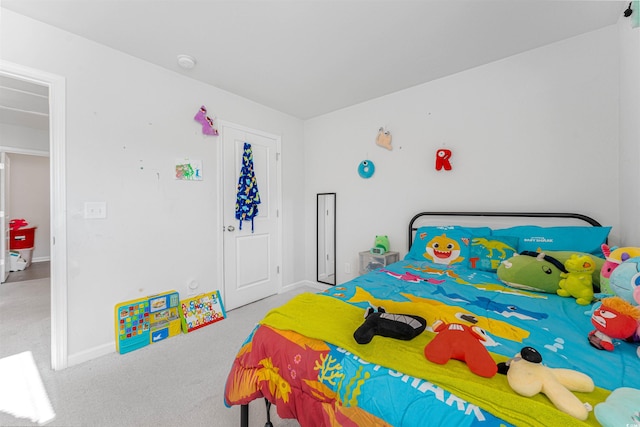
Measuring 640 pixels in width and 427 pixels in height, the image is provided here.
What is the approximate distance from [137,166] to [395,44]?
254cm

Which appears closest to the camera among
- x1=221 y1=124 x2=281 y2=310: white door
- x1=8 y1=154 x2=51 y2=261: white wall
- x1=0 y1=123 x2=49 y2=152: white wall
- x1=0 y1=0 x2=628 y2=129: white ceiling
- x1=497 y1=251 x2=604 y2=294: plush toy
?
x1=497 y1=251 x2=604 y2=294: plush toy

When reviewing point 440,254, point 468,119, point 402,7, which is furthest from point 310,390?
point 468,119

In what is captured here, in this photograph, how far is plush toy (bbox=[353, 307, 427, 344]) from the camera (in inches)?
39.0

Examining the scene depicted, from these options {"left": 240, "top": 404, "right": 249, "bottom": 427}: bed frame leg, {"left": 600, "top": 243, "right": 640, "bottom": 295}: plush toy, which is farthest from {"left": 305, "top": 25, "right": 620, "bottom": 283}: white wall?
{"left": 240, "top": 404, "right": 249, "bottom": 427}: bed frame leg

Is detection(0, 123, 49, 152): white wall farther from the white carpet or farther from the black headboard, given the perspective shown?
the black headboard

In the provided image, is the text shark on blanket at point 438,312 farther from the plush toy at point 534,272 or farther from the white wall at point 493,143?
the white wall at point 493,143

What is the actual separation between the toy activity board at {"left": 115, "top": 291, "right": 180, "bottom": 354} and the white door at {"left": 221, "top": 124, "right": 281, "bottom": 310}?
0.62 m

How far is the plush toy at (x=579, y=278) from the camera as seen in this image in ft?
4.86

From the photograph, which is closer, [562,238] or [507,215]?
[562,238]

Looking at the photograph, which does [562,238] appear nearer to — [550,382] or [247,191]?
[550,382]

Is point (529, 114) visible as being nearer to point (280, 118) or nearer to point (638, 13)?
point (638, 13)

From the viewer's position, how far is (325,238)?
3.89 meters

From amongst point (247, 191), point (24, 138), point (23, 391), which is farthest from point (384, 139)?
point (24, 138)

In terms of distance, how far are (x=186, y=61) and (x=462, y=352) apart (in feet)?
9.67
